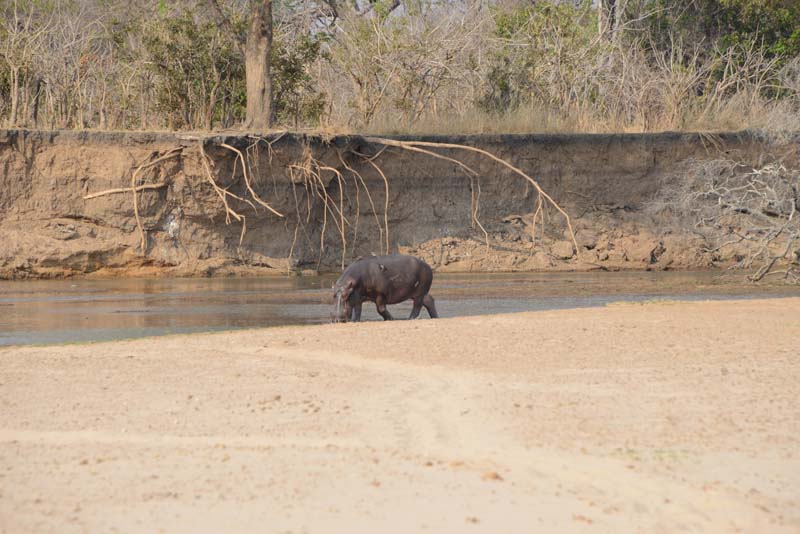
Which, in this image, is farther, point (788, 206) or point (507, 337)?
point (788, 206)

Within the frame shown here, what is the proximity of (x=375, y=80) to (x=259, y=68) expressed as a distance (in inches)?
119

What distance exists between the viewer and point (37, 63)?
68.5ft

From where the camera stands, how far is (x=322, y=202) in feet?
69.4

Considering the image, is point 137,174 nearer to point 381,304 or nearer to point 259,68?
point 259,68

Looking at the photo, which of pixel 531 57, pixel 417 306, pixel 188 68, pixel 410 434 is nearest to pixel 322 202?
pixel 188 68

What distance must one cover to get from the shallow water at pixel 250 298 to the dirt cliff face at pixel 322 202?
87 centimetres

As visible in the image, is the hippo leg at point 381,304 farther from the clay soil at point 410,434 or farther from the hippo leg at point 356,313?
the clay soil at point 410,434

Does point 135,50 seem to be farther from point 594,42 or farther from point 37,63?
point 594,42

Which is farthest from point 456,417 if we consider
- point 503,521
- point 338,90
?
point 338,90

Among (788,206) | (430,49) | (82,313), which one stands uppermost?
(430,49)

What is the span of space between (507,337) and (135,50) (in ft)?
47.7

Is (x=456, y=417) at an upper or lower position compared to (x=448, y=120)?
lower

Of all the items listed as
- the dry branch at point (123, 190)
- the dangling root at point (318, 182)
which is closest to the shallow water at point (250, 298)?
the dangling root at point (318, 182)

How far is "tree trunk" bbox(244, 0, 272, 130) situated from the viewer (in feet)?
68.1
